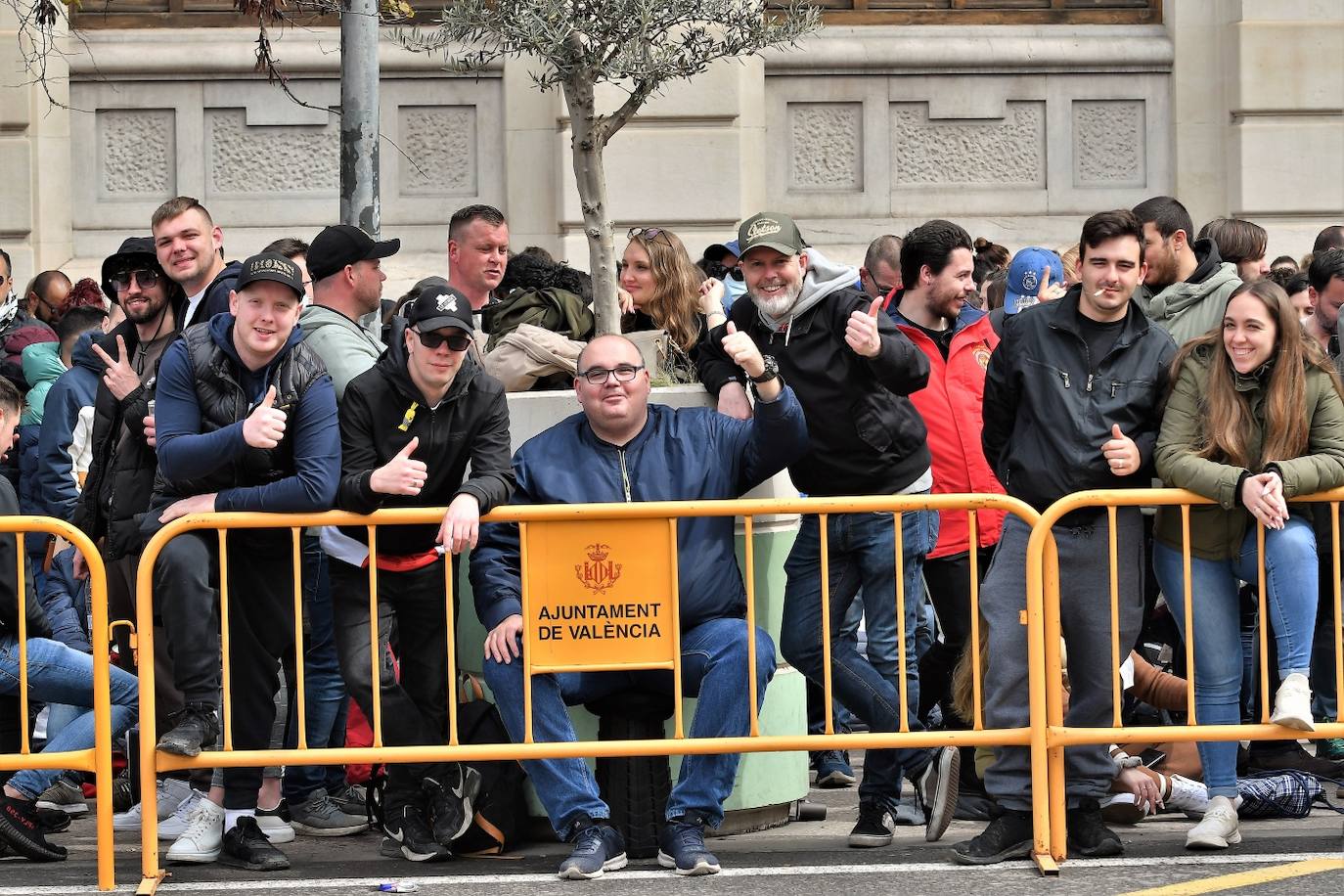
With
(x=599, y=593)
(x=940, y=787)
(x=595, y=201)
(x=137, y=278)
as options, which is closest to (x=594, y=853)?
(x=599, y=593)

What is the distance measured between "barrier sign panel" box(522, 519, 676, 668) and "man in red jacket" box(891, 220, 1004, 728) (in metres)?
1.40

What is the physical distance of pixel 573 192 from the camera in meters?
15.0

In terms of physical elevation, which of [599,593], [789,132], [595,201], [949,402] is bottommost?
[599,593]

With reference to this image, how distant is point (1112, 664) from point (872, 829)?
Result: 1024 millimetres

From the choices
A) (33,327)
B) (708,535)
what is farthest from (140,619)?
(33,327)

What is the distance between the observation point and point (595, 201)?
869cm

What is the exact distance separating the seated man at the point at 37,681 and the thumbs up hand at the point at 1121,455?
3.50m

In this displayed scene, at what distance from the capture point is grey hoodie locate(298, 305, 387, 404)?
23.5 ft

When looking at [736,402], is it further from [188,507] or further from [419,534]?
[188,507]

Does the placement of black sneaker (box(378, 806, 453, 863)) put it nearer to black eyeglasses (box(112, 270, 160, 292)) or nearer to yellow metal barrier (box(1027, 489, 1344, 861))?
yellow metal barrier (box(1027, 489, 1344, 861))

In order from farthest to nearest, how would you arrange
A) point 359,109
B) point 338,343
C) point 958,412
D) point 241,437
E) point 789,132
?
point 789,132 → point 359,109 → point 958,412 → point 338,343 → point 241,437

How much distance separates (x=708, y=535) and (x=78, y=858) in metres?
2.52

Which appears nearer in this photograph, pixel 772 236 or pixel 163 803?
pixel 772 236

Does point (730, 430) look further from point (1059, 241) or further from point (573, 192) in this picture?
point (1059, 241)
